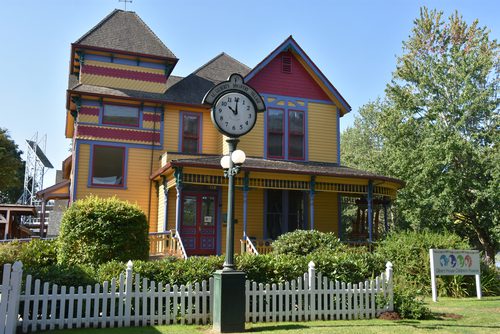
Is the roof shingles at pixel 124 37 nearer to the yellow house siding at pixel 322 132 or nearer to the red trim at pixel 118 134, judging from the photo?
the red trim at pixel 118 134

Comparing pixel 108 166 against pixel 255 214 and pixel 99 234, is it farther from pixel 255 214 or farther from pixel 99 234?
pixel 99 234

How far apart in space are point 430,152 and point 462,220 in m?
5.32

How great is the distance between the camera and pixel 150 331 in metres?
8.23

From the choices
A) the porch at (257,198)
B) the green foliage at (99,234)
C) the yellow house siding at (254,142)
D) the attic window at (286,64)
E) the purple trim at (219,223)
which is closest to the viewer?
the green foliage at (99,234)

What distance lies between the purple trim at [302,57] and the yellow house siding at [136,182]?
5.90 meters

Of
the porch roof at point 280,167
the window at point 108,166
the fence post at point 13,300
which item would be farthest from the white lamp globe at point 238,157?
the window at point 108,166

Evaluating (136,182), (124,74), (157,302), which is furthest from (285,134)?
(157,302)

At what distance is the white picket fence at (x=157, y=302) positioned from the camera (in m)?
8.12

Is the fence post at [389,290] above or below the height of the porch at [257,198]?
below

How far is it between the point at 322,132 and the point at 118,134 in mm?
9303

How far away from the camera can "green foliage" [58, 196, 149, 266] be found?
1180 centimetres

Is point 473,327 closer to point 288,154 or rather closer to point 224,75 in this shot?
point 288,154

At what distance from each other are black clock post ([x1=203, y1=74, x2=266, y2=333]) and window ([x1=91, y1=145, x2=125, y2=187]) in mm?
11505

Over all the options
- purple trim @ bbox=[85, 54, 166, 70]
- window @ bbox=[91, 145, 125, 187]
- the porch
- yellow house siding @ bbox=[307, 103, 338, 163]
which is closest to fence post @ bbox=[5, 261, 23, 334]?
the porch
